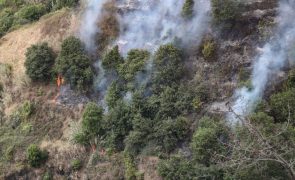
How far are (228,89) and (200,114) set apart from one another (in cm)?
159

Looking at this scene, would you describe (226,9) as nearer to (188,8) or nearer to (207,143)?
(188,8)

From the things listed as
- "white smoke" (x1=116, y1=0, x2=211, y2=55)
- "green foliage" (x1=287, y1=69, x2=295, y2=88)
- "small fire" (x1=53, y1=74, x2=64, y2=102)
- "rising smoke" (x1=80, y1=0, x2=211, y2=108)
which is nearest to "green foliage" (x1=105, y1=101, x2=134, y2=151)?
"rising smoke" (x1=80, y1=0, x2=211, y2=108)

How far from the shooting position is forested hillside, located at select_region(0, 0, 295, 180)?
2177 cm

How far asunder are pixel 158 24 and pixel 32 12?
9638 mm

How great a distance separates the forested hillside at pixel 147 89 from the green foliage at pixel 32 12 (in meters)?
3.02

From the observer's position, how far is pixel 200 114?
23453mm

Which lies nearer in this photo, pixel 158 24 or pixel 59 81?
pixel 158 24

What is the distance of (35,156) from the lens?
2558 centimetres

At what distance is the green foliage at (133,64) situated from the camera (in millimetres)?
25469

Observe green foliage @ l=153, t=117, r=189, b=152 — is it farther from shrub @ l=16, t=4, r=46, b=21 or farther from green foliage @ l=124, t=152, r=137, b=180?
shrub @ l=16, t=4, r=46, b=21

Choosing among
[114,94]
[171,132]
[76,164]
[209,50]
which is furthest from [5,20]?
[171,132]

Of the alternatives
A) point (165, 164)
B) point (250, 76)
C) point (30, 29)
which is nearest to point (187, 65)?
point (250, 76)

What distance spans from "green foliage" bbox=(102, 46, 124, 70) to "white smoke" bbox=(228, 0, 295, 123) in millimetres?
6159

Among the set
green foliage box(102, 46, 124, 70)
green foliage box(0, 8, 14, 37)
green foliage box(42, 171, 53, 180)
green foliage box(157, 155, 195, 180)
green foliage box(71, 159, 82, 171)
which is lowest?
green foliage box(42, 171, 53, 180)
